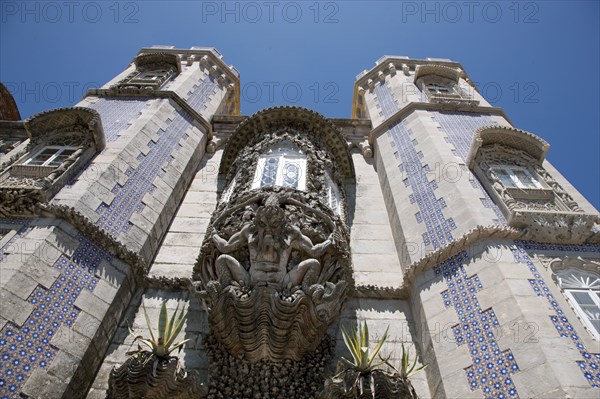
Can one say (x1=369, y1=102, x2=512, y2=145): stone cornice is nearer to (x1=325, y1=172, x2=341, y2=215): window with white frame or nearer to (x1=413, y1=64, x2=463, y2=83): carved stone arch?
(x1=413, y1=64, x2=463, y2=83): carved stone arch

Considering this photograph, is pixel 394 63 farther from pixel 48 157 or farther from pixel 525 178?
pixel 48 157

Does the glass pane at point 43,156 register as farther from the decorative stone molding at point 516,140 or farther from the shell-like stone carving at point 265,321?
the decorative stone molding at point 516,140

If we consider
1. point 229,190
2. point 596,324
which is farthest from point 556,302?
point 229,190

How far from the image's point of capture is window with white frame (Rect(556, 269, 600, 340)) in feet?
23.3

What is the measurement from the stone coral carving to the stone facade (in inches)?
1.3

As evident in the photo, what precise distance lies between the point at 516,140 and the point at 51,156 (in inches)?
457

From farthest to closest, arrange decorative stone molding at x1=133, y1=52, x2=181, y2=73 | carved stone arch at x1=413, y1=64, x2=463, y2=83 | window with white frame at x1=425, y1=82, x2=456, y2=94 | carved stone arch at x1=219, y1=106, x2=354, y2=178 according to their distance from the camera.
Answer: decorative stone molding at x1=133, y1=52, x2=181, y2=73 < carved stone arch at x1=413, y1=64, x2=463, y2=83 < window with white frame at x1=425, y1=82, x2=456, y2=94 < carved stone arch at x1=219, y1=106, x2=354, y2=178

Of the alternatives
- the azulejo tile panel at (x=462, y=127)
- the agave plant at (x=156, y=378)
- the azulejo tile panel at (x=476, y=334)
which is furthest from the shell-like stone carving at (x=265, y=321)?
the azulejo tile panel at (x=462, y=127)

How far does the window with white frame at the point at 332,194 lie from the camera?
10.2 meters

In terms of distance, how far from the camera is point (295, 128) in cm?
1254

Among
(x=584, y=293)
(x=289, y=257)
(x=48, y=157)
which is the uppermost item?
(x=48, y=157)

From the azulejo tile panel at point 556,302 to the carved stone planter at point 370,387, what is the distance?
237 centimetres

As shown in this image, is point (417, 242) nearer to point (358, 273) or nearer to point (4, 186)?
point (358, 273)

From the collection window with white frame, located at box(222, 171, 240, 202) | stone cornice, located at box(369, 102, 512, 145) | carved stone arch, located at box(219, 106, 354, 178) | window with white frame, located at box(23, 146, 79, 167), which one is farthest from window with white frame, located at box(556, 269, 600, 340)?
window with white frame, located at box(23, 146, 79, 167)
